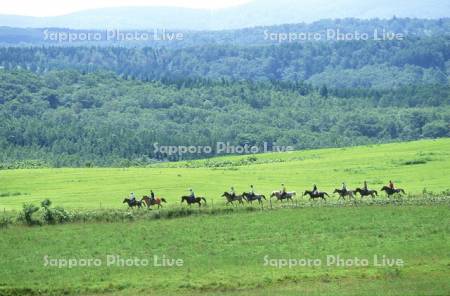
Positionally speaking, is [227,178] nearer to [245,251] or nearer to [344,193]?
[344,193]

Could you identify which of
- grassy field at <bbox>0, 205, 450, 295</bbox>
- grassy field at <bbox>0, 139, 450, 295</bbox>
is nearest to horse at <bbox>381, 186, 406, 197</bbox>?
grassy field at <bbox>0, 139, 450, 295</bbox>

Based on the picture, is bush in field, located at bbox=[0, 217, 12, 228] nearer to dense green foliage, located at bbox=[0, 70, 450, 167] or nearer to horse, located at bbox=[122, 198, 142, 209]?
horse, located at bbox=[122, 198, 142, 209]

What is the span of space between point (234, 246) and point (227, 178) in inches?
1232

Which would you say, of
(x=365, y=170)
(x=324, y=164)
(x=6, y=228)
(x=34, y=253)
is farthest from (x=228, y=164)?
(x=34, y=253)

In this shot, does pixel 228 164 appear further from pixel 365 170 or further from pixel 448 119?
pixel 448 119

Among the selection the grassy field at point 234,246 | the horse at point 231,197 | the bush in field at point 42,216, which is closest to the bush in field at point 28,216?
the bush in field at point 42,216

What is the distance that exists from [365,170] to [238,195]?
852 inches

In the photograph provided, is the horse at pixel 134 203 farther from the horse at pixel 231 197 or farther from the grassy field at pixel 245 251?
the horse at pixel 231 197

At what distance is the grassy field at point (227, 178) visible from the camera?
71312 mm

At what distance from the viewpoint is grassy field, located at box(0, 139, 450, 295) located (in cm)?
4400

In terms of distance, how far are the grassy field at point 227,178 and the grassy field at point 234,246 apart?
0.36 m

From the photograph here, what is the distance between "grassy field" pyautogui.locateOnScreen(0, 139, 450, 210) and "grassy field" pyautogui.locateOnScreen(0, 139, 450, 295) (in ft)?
1.18

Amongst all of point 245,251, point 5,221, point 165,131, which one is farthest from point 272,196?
point 165,131

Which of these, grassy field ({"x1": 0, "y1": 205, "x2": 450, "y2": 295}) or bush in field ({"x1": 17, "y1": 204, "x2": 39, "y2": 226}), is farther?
bush in field ({"x1": 17, "y1": 204, "x2": 39, "y2": 226})
